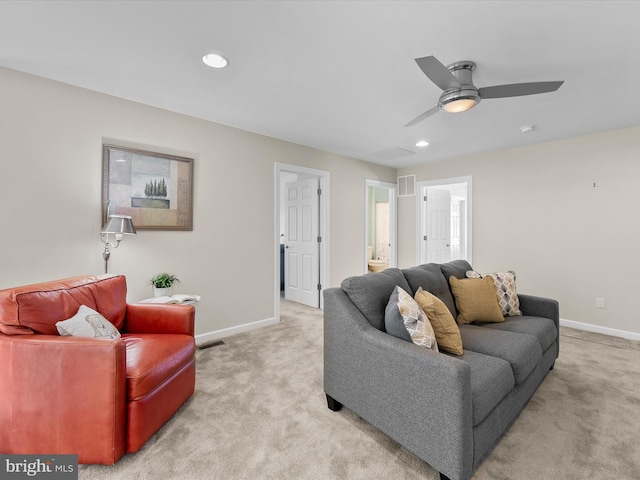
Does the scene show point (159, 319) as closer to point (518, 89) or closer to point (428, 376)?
point (428, 376)

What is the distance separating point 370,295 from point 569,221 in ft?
11.3

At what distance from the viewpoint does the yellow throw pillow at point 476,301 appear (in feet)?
8.04

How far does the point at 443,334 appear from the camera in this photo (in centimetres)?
183

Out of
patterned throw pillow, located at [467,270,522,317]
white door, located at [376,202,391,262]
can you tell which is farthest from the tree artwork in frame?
white door, located at [376,202,391,262]

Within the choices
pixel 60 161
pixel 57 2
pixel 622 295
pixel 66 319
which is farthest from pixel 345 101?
pixel 622 295

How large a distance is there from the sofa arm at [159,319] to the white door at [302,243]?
264 centimetres

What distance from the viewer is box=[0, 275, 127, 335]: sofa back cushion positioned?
157cm

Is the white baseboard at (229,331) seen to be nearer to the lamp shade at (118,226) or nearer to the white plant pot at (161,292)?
the white plant pot at (161,292)

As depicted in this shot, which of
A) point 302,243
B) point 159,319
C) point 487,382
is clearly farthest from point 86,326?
point 302,243

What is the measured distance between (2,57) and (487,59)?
336 cm

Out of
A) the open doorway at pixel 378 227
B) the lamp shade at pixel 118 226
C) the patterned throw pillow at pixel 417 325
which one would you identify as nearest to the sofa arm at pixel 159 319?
the lamp shade at pixel 118 226

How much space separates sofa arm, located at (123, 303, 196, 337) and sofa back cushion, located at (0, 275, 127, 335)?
0.07m

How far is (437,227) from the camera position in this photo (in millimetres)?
5516

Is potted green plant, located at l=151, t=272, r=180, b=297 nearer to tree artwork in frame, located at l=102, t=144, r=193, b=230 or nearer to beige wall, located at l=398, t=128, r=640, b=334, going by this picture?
tree artwork in frame, located at l=102, t=144, r=193, b=230
